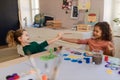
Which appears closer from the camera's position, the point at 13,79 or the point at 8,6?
the point at 13,79

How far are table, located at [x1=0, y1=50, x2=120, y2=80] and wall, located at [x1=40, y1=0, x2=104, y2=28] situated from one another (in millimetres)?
1910

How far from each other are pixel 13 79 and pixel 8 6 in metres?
3.85

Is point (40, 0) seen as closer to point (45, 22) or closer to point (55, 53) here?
point (45, 22)

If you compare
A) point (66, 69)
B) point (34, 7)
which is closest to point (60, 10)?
point (34, 7)

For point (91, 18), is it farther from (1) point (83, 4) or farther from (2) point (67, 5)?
(2) point (67, 5)

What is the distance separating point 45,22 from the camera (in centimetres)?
413

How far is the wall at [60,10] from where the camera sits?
3.28 meters

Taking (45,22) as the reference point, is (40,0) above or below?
above

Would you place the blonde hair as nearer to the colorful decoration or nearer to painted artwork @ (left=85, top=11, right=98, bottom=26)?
painted artwork @ (left=85, top=11, right=98, bottom=26)

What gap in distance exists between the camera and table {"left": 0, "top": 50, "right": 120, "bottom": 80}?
128 cm

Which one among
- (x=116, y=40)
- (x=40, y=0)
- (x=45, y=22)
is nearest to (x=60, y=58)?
(x=116, y=40)

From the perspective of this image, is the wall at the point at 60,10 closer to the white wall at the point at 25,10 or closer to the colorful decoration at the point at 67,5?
the colorful decoration at the point at 67,5

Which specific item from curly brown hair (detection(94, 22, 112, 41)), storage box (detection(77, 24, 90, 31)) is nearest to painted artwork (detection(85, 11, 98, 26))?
storage box (detection(77, 24, 90, 31))

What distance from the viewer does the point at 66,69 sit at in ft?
4.69
